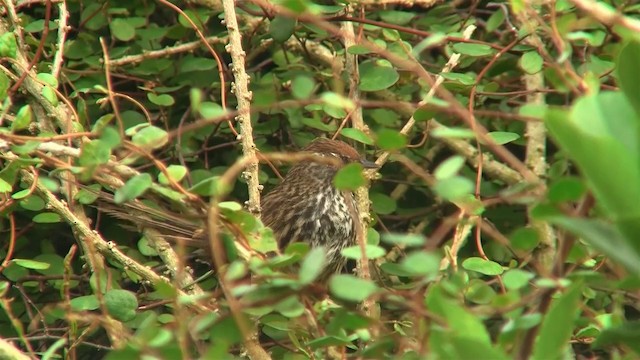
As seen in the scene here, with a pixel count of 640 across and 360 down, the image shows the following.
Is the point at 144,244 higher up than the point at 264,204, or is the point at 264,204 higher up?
the point at 144,244

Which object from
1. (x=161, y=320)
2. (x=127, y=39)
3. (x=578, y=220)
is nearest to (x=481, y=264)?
(x=161, y=320)

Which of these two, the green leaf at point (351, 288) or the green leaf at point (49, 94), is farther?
the green leaf at point (49, 94)

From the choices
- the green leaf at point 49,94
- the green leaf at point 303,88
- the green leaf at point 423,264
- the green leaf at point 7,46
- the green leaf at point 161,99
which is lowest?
the green leaf at point 161,99

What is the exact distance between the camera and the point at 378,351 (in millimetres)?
1694

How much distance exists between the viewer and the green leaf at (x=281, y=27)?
3.73m

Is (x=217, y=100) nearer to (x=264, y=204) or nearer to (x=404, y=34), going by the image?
(x=264, y=204)

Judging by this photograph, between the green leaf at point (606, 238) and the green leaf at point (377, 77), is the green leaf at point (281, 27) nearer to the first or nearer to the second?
the green leaf at point (377, 77)

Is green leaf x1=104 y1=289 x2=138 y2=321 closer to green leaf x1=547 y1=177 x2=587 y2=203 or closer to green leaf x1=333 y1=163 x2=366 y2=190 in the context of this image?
green leaf x1=333 y1=163 x2=366 y2=190

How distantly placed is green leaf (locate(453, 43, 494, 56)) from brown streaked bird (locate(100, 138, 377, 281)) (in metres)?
0.66

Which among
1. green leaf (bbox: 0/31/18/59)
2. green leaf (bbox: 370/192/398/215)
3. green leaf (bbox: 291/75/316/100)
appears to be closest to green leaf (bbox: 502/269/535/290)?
green leaf (bbox: 291/75/316/100)

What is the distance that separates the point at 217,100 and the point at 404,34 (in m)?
0.80

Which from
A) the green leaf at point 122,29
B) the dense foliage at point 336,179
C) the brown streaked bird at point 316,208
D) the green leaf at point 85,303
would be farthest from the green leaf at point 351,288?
the green leaf at point 122,29

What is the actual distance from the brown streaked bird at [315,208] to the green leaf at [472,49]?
662mm

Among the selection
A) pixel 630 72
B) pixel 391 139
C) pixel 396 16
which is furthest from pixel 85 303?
pixel 396 16
